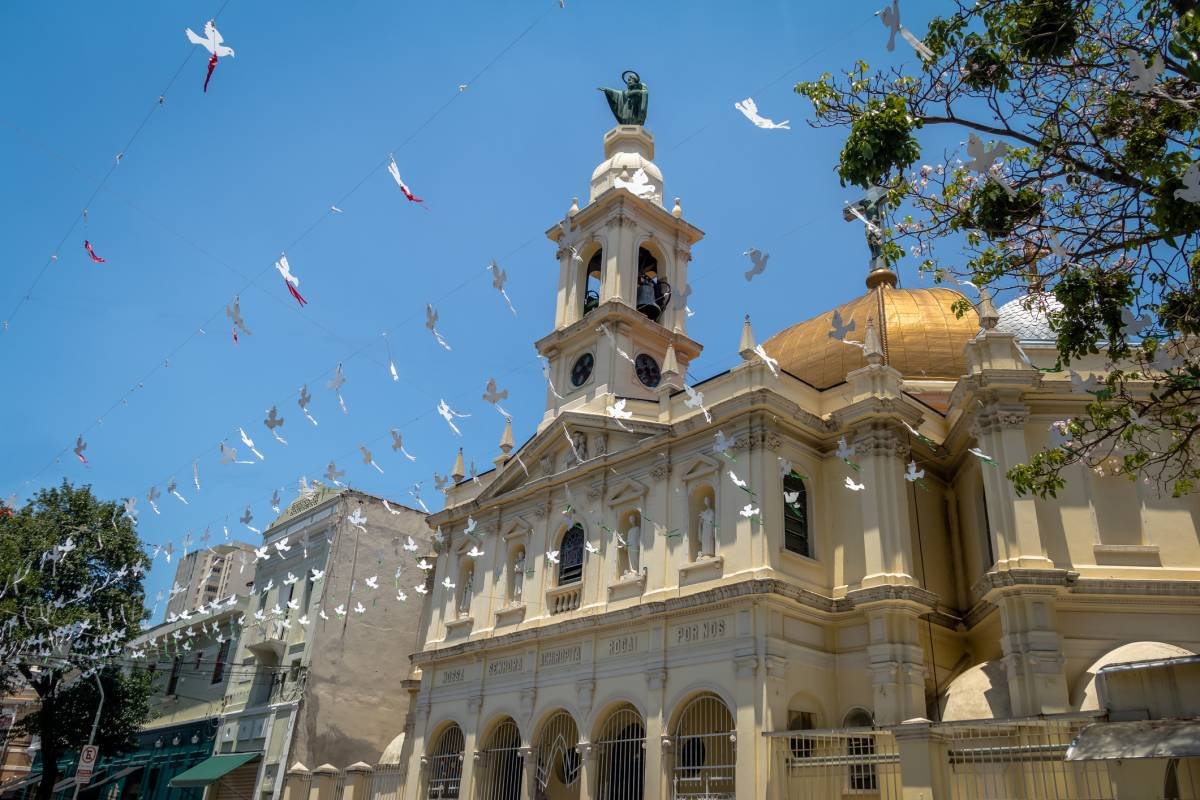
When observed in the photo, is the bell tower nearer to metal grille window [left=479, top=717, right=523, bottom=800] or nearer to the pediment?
the pediment

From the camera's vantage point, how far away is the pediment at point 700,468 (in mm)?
21141

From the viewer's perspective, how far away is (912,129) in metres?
10.4

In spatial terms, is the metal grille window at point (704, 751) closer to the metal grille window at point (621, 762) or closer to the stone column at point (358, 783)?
the metal grille window at point (621, 762)

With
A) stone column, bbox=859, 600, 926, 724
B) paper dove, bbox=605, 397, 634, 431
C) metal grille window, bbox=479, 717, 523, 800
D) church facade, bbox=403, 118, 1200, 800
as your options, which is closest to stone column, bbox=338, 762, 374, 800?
church facade, bbox=403, 118, 1200, 800

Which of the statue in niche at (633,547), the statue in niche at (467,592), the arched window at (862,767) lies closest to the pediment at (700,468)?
the statue in niche at (633,547)

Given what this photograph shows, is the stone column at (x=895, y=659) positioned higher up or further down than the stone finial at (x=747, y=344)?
further down

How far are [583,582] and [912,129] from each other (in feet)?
48.6

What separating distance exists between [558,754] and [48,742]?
1951 centimetres

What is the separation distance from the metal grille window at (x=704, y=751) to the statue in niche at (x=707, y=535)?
310 centimetres

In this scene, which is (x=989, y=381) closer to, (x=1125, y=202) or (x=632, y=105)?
(x=1125, y=202)

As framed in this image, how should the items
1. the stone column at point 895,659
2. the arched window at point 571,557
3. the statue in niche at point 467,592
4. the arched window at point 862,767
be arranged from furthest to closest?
1. the statue in niche at point 467,592
2. the arched window at point 571,557
3. the stone column at point 895,659
4. the arched window at point 862,767

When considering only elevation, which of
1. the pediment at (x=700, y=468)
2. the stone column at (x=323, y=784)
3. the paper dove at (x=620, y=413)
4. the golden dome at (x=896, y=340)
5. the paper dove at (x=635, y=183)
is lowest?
the stone column at (x=323, y=784)

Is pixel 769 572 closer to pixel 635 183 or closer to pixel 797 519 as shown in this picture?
pixel 797 519

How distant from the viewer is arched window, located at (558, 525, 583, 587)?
77.5 feet
